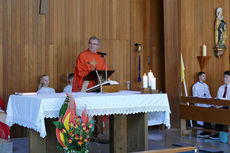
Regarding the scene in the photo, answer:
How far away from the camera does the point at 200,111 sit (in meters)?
7.31

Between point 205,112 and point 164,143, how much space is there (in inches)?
45.8

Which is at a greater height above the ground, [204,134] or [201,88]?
[201,88]

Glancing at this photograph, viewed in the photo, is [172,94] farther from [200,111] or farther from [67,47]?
[67,47]

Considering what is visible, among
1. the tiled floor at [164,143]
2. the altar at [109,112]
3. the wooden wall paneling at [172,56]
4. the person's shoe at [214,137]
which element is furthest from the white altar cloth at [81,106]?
the wooden wall paneling at [172,56]

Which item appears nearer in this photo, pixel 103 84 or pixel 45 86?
pixel 103 84

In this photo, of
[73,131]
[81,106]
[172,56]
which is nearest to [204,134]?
[172,56]

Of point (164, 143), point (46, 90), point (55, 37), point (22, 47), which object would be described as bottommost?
point (164, 143)

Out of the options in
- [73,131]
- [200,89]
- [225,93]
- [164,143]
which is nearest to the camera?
[73,131]

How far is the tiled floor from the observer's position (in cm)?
610

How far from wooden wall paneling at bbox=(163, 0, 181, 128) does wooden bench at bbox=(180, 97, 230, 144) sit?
392 mm

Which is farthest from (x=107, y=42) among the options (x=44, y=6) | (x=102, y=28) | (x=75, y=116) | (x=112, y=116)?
Result: (x=75, y=116)

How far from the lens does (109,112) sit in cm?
463

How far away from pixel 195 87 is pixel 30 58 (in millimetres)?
4090

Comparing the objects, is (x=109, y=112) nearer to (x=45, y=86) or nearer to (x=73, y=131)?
(x=73, y=131)
